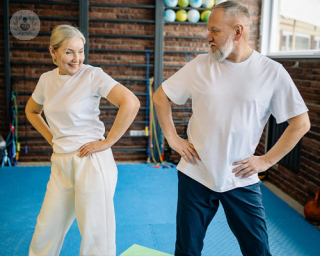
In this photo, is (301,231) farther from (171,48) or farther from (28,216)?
(171,48)

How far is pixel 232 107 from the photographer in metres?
1.75

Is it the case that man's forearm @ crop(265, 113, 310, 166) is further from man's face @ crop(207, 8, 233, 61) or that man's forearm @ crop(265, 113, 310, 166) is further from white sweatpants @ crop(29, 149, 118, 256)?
white sweatpants @ crop(29, 149, 118, 256)

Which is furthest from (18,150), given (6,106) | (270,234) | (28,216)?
(270,234)

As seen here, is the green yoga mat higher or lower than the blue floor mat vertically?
higher

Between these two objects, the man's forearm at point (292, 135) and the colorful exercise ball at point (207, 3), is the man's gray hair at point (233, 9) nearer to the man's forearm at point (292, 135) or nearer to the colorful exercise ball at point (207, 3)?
the man's forearm at point (292, 135)

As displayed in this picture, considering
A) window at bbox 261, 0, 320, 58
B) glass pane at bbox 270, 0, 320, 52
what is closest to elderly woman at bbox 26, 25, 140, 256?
window at bbox 261, 0, 320, 58

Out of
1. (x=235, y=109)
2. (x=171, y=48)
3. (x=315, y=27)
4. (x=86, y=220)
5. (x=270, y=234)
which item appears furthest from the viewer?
(x=171, y=48)

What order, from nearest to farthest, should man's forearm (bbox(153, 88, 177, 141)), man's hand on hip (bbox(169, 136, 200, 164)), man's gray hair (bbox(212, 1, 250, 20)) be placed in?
1. man's gray hair (bbox(212, 1, 250, 20))
2. man's hand on hip (bbox(169, 136, 200, 164))
3. man's forearm (bbox(153, 88, 177, 141))

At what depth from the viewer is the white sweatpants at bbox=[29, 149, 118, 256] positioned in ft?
6.34

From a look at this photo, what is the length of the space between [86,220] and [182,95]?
0.80 metres

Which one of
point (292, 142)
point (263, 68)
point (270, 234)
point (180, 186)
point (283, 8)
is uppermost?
point (283, 8)

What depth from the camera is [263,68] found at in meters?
1.76

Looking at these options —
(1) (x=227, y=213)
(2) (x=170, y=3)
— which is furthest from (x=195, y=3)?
(1) (x=227, y=213)

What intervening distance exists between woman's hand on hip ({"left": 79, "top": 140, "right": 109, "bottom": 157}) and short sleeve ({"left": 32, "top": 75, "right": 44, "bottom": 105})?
429 millimetres
